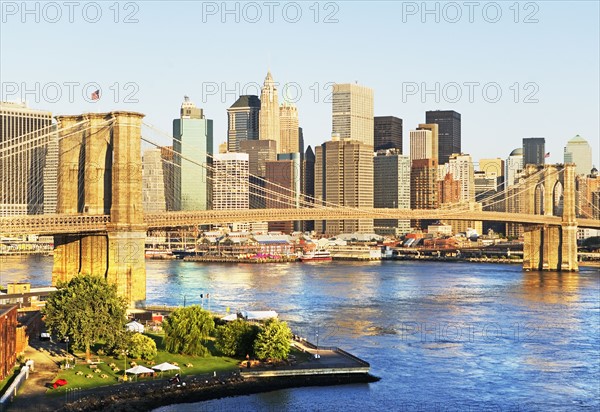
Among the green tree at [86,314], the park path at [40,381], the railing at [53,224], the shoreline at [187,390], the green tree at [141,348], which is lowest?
the shoreline at [187,390]

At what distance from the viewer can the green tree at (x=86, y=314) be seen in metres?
42.6

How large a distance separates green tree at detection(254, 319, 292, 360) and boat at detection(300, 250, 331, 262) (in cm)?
10860

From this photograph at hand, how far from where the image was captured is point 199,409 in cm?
3728

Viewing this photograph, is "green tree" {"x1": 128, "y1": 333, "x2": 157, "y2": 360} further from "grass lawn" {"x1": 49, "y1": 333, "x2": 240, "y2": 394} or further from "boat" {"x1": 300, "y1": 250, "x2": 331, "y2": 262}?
"boat" {"x1": 300, "y1": 250, "x2": 331, "y2": 262}

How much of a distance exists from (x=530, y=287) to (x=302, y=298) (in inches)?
1001

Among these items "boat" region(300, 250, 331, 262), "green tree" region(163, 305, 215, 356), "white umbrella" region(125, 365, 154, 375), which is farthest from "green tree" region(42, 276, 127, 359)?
"boat" region(300, 250, 331, 262)

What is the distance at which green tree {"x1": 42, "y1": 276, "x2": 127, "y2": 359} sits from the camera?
42.6 metres

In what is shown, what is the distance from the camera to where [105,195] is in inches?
2397

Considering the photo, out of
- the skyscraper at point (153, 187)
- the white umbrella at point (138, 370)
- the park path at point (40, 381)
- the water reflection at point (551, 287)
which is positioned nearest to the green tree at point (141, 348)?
the white umbrella at point (138, 370)

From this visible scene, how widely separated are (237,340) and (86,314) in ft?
22.3

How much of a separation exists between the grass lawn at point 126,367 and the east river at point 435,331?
3241 mm

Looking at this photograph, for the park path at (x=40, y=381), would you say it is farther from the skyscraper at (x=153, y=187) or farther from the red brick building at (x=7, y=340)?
the skyscraper at (x=153, y=187)

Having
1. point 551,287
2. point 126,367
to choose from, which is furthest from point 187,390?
point 551,287

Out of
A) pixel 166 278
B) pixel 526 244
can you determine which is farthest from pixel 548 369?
pixel 526 244
